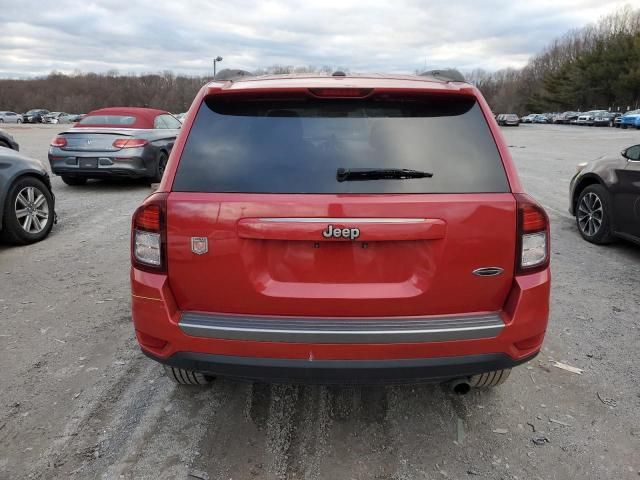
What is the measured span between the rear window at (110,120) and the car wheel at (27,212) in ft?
14.5

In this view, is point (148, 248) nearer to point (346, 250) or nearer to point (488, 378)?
point (346, 250)

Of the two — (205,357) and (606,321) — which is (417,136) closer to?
(205,357)

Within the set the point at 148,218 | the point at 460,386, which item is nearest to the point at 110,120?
the point at 148,218

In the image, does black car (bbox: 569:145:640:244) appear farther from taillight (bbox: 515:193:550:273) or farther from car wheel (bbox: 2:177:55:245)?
car wheel (bbox: 2:177:55:245)

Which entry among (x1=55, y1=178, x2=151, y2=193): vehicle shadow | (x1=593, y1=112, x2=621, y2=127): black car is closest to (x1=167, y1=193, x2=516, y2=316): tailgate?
(x1=55, y1=178, x2=151, y2=193): vehicle shadow

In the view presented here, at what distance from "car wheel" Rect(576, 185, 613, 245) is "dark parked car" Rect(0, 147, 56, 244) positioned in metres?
7.04

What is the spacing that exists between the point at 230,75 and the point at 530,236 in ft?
6.08

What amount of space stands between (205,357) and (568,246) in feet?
18.3

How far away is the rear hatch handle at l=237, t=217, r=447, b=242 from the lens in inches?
87.3

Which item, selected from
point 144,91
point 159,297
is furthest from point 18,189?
point 144,91

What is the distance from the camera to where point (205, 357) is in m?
2.34

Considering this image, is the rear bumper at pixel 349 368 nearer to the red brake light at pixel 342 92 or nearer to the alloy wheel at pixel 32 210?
the red brake light at pixel 342 92

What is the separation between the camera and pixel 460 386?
2840mm

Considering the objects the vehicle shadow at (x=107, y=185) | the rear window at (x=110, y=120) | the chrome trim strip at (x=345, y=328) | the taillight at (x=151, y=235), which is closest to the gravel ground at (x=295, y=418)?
the chrome trim strip at (x=345, y=328)
